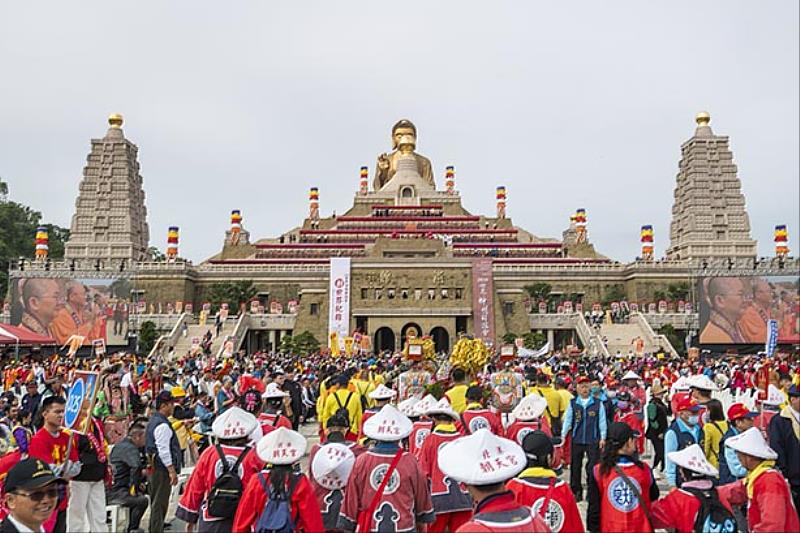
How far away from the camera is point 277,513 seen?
4.82 meters

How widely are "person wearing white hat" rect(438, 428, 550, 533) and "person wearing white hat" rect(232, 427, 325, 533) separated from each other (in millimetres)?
1286

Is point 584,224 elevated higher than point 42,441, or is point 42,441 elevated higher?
point 584,224

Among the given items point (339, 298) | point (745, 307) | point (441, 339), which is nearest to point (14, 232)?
point (339, 298)

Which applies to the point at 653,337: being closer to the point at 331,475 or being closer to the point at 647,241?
the point at 647,241

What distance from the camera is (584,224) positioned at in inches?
2311

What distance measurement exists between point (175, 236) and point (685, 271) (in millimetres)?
37603

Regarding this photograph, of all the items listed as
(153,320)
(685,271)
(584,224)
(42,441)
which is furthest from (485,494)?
(584,224)

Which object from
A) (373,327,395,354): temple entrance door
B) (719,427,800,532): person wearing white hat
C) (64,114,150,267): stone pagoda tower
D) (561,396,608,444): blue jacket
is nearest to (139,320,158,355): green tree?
(64,114,150,267): stone pagoda tower

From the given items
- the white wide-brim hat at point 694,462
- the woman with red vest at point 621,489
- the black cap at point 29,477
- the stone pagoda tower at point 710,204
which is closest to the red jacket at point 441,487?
the woman with red vest at point 621,489

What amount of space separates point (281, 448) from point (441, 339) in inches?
1625

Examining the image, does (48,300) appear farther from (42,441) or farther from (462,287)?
(42,441)

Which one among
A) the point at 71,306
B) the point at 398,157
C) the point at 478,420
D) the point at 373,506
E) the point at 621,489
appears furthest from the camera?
the point at 398,157

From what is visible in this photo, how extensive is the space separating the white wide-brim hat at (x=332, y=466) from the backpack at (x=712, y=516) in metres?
2.57

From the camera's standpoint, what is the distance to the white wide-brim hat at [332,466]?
5.50m
